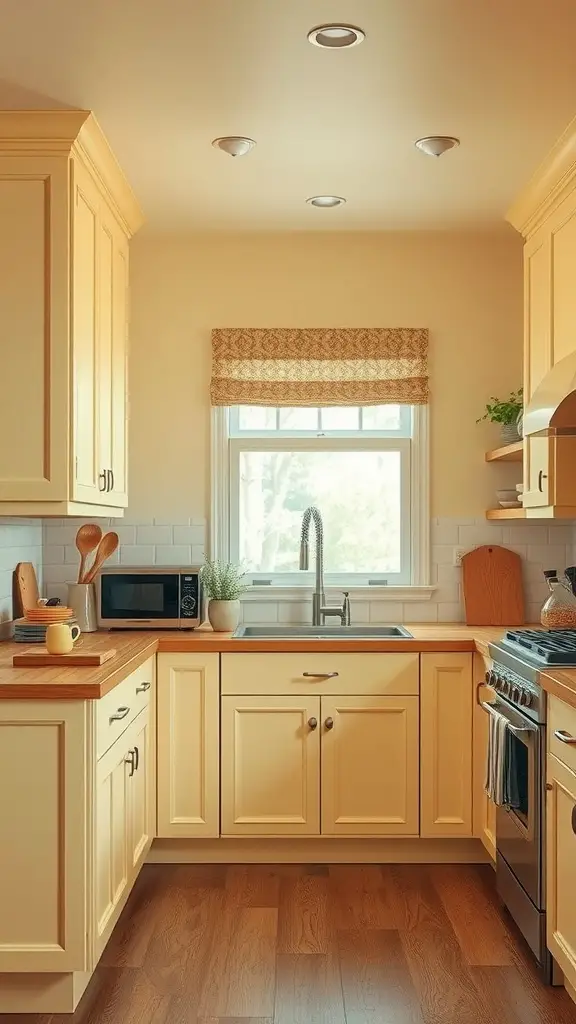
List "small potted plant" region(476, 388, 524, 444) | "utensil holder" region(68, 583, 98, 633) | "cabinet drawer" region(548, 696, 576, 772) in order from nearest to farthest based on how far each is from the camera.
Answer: "cabinet drawer" region(548, 696, 576, 772) < "utensil holder" region(68, 583, 98, 633) < "small potted plant" region(476, 388, 524, 444)

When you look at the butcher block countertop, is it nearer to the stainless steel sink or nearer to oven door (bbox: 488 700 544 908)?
the stainless steel sink

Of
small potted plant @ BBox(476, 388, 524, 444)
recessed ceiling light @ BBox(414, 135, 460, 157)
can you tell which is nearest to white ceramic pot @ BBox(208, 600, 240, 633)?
small potted plant @ BBox(476, 388, 524, 444)

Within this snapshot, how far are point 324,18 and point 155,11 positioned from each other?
16.9 inches

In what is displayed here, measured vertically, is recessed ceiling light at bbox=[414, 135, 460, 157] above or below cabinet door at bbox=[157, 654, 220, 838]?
above

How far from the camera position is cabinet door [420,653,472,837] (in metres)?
3.91

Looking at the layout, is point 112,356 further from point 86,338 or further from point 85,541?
point 85,541

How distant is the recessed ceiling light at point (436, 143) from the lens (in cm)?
338

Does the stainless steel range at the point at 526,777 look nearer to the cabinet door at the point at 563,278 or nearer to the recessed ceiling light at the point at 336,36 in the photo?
the cabinet door at the point at 563,278

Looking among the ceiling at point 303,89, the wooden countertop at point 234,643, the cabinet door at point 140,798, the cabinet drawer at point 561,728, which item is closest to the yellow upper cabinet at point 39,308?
the ceiling at point 303,89

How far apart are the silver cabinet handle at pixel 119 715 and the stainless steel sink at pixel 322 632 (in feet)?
2.90

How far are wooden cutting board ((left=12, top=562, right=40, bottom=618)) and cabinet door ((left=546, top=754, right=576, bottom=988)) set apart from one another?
2182mm

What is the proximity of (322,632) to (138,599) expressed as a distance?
80cm

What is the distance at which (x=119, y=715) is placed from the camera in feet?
10.2

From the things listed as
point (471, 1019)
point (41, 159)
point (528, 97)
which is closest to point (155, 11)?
point (41, 159)
